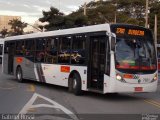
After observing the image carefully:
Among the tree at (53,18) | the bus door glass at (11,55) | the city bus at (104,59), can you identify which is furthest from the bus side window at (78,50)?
the tree at (53,18)

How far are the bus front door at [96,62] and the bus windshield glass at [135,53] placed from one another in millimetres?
692

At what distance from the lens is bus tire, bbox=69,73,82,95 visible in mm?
17328

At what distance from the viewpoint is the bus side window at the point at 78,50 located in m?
17.2

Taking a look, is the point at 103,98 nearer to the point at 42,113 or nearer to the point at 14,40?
the point at 42,113

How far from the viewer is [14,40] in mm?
26000

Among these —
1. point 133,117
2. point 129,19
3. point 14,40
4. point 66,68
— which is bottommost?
point 133,117

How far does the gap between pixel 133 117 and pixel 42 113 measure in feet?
8.43

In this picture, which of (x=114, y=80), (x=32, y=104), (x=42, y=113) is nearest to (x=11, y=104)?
(x=32, y=104)

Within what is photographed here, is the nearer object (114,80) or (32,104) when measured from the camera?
(32,104)

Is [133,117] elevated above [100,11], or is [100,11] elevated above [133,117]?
[100,11]

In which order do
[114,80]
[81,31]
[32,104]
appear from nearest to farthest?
[32,104] → [114,80] → [81,31]

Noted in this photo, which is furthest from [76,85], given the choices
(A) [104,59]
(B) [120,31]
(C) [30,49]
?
(C) [30,49]

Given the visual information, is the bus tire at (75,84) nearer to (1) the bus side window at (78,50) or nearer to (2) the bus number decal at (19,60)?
(1) the bus side window at (78,50)

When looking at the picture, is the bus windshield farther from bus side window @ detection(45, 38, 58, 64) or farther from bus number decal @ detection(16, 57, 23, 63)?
bus number decal @ detection(16, 57, 23, 63)
